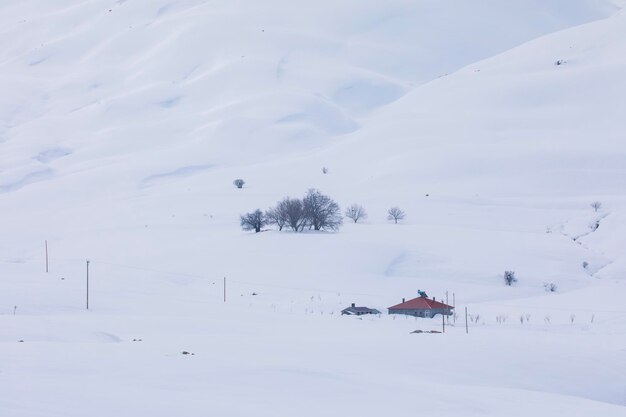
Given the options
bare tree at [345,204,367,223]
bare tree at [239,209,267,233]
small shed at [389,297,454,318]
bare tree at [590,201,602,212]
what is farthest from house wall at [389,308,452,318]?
bare tree at [590,201,602,212]

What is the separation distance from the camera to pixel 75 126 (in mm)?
89188

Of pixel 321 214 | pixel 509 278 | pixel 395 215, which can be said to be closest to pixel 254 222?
pixel 321 214

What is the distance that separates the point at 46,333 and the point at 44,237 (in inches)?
1260

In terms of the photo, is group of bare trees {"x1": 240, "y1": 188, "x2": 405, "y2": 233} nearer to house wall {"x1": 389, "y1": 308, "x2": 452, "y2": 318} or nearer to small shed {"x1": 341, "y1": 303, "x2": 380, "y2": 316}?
house wall {"x1": 389, "y1": 308, "x2": 452, "y2": 318}

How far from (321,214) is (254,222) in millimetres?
3338

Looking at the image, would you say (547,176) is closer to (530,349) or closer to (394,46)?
(530,349)

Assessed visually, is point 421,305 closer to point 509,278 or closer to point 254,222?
point 509,278

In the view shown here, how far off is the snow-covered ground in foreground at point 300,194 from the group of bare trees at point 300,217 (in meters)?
1.64

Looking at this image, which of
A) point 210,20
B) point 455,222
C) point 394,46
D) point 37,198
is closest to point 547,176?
point 455,222

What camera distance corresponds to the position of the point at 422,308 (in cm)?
3303

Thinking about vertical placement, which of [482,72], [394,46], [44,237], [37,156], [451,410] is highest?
[394,46]

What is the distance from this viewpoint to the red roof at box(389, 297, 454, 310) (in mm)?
33031

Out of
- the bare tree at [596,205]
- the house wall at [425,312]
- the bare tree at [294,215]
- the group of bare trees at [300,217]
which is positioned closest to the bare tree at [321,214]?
the group of bare trees at [300,217]

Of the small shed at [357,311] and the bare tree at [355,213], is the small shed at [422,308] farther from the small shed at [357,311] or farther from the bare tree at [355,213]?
the bare tree at [355,213]
